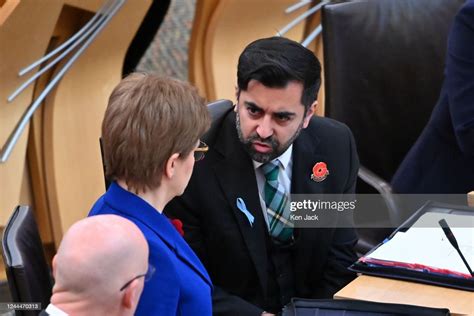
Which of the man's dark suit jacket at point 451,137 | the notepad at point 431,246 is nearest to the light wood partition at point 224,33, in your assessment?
the man's dark suit jacket at point 451,137

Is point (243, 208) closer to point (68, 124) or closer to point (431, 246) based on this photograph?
point (431, 246)

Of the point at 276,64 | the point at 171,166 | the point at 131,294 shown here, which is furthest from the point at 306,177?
the point at 131,294

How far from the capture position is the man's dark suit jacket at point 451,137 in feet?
9.84

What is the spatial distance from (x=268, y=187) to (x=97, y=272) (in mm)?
1065

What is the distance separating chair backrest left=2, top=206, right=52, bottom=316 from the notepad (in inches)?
30.8

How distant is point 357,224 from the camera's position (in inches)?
131

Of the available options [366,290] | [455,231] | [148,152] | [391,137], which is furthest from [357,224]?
[148,152]

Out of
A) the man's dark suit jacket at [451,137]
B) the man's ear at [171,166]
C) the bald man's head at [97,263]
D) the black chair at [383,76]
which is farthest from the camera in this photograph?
the black chair at [383,76]

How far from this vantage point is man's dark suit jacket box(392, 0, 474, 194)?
3.00 meters

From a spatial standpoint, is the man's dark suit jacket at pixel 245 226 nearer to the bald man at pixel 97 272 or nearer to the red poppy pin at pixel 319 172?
the red poppy pin at pixel 319 172

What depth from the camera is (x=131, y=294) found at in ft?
5.11

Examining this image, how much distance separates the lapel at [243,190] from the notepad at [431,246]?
0.94 feet

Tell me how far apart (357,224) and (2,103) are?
1271mm

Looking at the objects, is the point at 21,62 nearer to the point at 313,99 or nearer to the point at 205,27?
the point at 205,27
